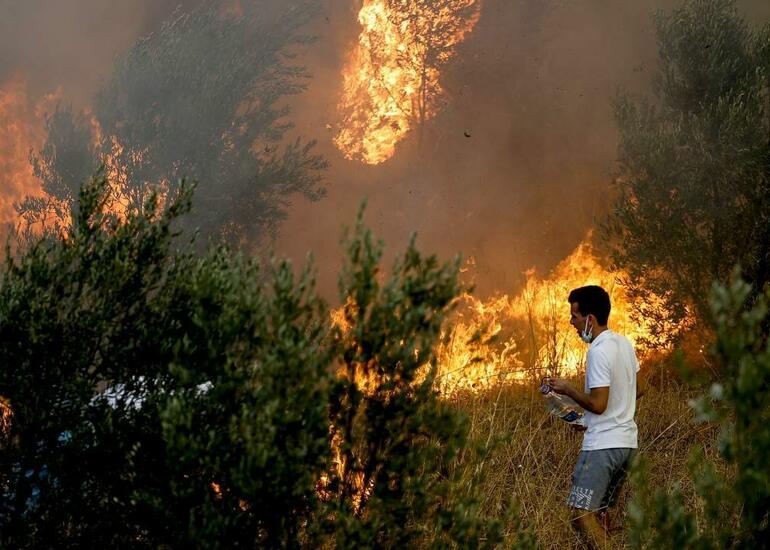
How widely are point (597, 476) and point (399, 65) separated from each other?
2061 cm

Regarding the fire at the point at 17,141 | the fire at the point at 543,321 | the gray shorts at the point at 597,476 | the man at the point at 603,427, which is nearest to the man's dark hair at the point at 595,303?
the man at the point at 603,427

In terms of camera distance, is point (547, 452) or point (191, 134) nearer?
point (547, 452)

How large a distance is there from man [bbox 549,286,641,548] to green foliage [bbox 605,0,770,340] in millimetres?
8160

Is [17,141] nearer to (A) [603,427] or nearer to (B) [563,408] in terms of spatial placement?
(B) [563,408]

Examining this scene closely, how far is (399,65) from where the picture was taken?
24.8 m

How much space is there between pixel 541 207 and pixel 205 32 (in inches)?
389

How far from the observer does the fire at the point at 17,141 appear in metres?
21.5

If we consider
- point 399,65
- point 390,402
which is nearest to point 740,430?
point 390,402

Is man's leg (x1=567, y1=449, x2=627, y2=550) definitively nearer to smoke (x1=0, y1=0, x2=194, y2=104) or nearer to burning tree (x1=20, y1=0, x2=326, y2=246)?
burning tree (x1=20, y1=0, x2=326, y2=246)

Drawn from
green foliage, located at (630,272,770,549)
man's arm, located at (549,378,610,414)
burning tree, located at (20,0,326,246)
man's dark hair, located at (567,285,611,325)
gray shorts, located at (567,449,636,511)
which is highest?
burning tree, located at (20,0,326,246)

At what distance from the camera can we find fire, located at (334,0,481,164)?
2497 centimetres

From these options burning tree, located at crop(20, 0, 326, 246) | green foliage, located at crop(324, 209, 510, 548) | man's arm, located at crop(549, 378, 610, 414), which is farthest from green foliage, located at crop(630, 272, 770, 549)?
burning tree, located at crop(20, 0, 326, 246)

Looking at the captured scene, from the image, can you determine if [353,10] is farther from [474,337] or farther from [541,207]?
[474,337]

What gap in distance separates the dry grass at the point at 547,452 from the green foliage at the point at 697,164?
310cm
